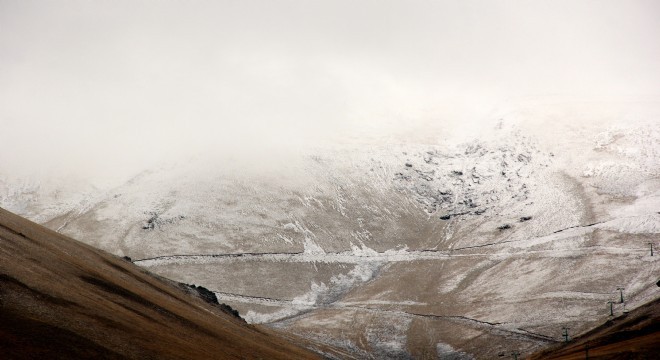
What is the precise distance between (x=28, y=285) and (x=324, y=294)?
482ft

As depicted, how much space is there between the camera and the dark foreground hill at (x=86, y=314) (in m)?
44.8

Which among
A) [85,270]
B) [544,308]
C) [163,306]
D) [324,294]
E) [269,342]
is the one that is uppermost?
[85,270]

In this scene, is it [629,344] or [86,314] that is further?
[629,344]

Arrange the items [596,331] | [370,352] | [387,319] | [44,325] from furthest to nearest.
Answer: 1. [387,319]
2. [370,352]
3. [596,331]
4. [44,325]

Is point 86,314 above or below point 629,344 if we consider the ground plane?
above

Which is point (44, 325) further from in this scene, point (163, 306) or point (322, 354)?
point (322, 354)

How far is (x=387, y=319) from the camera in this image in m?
159

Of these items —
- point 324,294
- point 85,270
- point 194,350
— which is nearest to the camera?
point 194,350

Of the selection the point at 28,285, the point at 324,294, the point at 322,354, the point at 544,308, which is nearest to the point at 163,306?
the point at 28,285

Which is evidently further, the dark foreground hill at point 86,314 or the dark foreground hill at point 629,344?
the dark foreground hill at point 629,344

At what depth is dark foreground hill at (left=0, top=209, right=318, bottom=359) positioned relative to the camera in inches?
1764

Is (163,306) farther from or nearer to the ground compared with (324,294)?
farther from the ground

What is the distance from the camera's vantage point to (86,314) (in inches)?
2073

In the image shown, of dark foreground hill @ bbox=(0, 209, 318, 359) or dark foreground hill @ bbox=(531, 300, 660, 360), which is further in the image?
dark foreground hill @ bbox=(531, 300, 660, 360)
